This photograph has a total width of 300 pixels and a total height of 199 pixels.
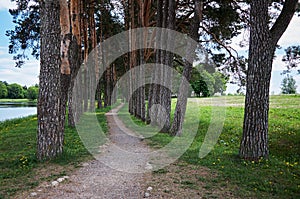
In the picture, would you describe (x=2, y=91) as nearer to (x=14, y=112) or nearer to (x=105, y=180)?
(x=14, y=112)

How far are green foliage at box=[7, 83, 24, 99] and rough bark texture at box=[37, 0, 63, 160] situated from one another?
80.4 m

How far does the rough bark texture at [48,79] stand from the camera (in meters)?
6.89

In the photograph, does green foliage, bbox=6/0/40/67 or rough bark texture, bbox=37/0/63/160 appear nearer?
rough bark texture, bbox=37/0/63/160

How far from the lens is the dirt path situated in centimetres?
477

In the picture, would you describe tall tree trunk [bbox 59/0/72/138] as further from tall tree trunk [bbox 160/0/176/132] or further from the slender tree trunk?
tall tree trunk [bbox 160/0/176/132]

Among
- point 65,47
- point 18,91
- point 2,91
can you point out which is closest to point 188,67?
point 65,47

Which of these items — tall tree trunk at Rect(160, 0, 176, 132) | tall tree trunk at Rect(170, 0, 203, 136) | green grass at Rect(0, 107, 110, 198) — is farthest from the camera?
tall tree trunk at Rect(160, 0, 176, 132)

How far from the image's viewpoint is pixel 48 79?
22.7 ft

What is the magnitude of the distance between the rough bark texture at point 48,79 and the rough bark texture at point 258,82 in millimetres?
4611

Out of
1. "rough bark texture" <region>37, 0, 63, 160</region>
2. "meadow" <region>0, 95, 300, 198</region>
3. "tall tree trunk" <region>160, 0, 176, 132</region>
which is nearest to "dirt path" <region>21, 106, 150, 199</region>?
"meadow" <region>0, 95, 300, 198</region>

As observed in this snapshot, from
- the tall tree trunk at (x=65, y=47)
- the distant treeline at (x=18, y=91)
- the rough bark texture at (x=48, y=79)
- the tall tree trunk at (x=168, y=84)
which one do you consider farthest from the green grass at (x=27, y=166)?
the distant treeline at (x=18, y=91)

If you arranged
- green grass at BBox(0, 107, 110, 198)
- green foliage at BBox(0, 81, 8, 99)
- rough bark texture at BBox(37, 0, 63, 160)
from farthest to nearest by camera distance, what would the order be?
green foliage at BBox(0, 81, 8, 99), rough bark texture at BBox(37, 0, 63, 160), green grass at BBox(0, 107, 110, 198)

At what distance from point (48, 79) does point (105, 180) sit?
2867 millimetres

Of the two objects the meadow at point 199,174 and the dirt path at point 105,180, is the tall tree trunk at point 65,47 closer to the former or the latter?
the meadow at point 199,174
